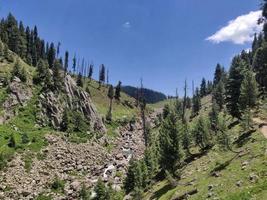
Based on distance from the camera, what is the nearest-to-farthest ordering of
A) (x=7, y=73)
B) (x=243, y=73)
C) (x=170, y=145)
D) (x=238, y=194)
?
(x=238, y=194) → (x=170, y=145) → (x=243, y=73) → (x=7, y=73)

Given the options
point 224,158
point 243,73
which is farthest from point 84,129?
point 224,158

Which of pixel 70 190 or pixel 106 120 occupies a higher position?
pixel 106 120

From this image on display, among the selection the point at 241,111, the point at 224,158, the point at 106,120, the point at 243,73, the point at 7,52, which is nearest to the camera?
the point at 224,158

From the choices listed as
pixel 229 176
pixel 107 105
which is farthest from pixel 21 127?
pixel 107 105

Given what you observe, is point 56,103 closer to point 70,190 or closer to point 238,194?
point 70,190

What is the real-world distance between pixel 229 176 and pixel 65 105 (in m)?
75.0

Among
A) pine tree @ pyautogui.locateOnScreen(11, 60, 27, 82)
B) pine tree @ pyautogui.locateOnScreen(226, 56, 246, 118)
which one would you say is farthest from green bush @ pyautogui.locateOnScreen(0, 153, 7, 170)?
pine tree @ pyautogui.locateOnScreen(226, 56, 246, 118)

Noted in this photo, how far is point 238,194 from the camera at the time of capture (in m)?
32.3

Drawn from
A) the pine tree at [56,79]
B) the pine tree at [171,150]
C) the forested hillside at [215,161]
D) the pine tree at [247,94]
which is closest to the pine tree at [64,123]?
the pine tree at [56,79]

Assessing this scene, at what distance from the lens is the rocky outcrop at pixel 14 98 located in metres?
88.2

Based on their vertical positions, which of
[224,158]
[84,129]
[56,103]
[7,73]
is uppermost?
[7,73]

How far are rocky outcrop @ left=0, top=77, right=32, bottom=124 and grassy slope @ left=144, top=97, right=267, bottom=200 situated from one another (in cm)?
4452

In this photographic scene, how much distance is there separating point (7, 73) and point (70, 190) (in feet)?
150

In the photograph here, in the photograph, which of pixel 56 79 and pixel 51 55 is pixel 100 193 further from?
pixel 51 55
